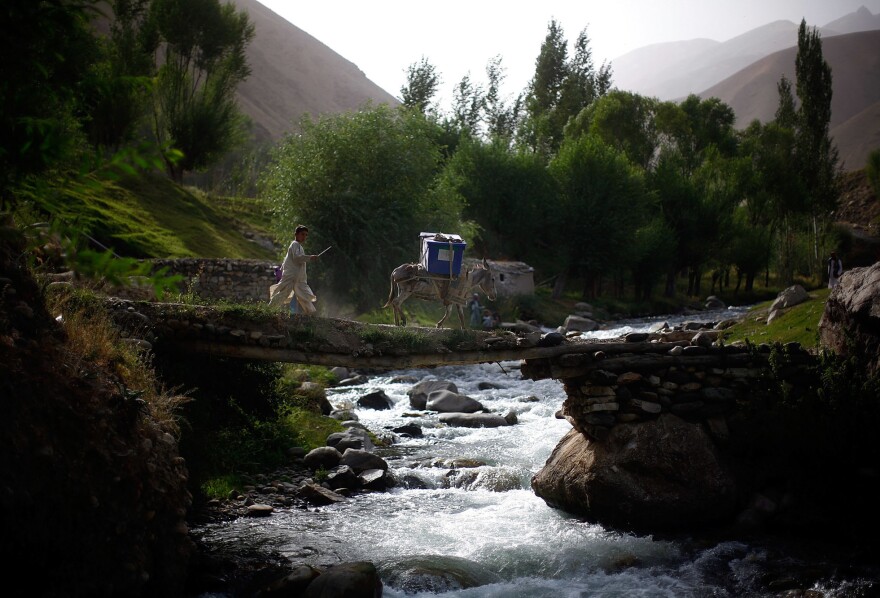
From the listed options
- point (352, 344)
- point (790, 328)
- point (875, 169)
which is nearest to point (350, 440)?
point (352, 344)

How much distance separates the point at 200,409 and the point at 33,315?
5279 mm

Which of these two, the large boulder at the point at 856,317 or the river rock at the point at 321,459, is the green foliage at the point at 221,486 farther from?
the large boulder at the point at 856,317

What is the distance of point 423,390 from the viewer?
69.1 feet

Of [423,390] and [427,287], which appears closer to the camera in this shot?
[427,287]

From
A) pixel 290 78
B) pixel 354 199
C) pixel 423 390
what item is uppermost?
pixel 290 78

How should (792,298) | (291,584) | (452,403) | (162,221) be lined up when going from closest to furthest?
(291,584) → (452,403) → (792,298) → (162,221)

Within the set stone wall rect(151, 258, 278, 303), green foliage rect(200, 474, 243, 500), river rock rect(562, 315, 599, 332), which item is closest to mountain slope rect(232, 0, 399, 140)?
river rock rect(562, 315, 599, 332)

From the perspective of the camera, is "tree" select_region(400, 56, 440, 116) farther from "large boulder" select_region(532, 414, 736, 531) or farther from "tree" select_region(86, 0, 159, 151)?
"large boulder" select_region(532, 414, 736, 531)

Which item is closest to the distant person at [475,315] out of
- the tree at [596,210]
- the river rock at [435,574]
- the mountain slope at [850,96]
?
the tree at [596,210]

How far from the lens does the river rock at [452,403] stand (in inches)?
753

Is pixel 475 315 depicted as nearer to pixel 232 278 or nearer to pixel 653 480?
pixel 232 278

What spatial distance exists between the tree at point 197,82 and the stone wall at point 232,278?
1342 cm

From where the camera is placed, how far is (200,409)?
12.7 metres

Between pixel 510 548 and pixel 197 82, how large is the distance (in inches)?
1794
